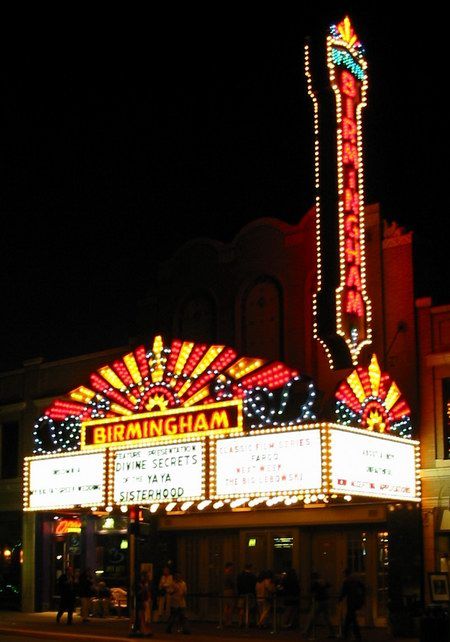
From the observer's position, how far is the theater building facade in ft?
76.3

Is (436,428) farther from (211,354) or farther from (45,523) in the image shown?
(45,523)

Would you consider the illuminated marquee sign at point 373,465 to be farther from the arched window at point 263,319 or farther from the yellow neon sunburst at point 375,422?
the arched window at point 263,319

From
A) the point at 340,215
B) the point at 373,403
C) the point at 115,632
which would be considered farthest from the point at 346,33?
the point at 115,632

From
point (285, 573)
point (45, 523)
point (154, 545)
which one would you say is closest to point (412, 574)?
point (285, 573)

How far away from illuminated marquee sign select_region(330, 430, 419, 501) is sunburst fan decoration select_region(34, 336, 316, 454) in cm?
105

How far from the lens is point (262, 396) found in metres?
23.5

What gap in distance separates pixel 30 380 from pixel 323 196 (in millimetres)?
14598

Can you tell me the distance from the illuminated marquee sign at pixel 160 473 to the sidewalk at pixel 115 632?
3.18 metres

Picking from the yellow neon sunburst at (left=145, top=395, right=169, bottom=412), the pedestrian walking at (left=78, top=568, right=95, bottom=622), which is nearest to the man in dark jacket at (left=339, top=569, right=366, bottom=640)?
the yellow neon sunburst at (left=145, top=395, right=169, bottom=412)

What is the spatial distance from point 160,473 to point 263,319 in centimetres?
564

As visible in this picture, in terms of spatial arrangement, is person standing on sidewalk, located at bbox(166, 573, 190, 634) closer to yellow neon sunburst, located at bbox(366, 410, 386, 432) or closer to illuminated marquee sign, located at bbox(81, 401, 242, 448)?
illuminated marquee sign, located at bbox(81, 401, 242, 448)

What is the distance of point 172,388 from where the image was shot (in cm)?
2530

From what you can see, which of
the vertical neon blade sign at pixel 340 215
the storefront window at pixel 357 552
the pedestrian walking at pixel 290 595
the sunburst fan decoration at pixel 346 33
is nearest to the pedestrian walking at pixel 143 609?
the pedestrian walking at pixel 290 595

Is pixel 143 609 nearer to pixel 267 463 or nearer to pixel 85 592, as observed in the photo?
pixel 85 592
